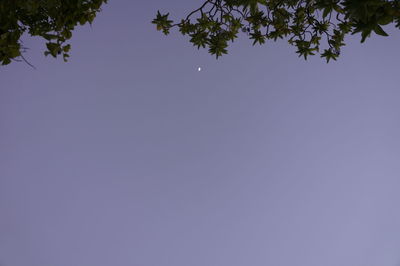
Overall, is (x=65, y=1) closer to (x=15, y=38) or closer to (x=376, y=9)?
(x=15, y=38)

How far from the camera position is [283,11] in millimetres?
4074

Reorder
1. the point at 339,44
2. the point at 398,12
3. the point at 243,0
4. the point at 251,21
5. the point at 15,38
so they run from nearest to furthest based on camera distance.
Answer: the point at 398,12
the point at 15,38
the point at 243,0
the point at 339,44
the point at 251,21

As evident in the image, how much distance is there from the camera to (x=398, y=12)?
184 centimetres

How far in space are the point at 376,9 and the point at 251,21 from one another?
232cm

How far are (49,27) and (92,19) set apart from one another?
0.39m

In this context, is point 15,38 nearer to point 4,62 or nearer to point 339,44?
point 4,62

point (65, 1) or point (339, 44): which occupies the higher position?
point (339, 44)

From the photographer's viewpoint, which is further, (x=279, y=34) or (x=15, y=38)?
(x=279, y=34)

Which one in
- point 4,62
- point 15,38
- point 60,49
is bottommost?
point 4,62

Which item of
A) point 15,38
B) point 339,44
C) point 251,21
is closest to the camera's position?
point 15,38

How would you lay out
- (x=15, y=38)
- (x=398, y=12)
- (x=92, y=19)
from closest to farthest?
1. (x=398, y=12)
2. (x=15, y=38)
3. (x=92, y=19)

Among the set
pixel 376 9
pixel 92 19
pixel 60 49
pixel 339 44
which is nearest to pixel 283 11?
pixel 339 44

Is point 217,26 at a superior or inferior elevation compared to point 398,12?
superior

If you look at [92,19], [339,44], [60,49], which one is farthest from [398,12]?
[60,49]
